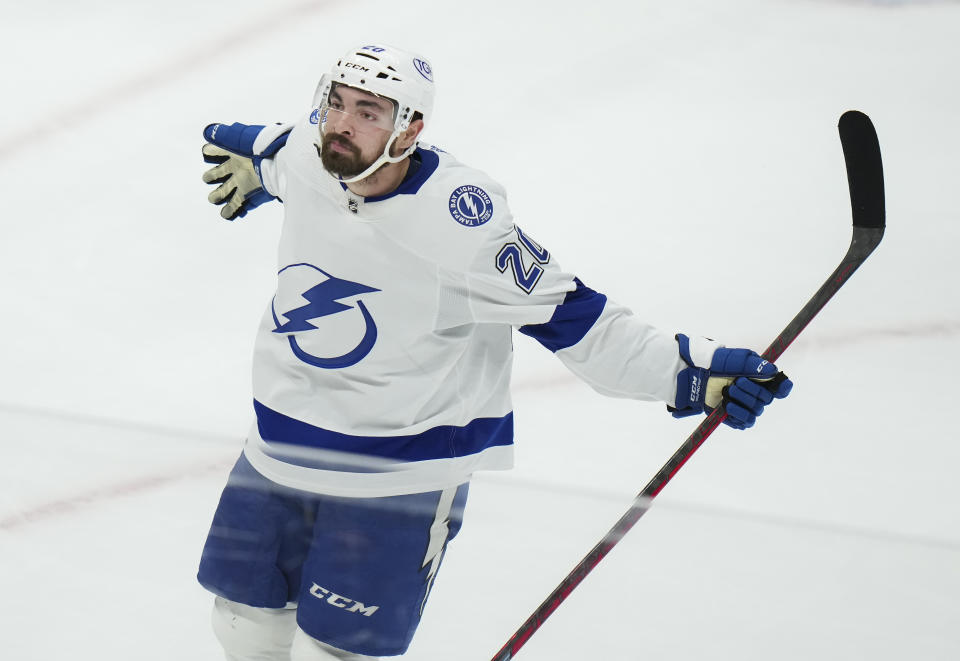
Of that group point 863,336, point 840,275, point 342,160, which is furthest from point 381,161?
point 863,336

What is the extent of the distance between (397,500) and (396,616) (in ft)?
0.48

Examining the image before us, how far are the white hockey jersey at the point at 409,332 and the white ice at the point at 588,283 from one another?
0.19 m

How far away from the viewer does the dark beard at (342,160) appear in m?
1.45

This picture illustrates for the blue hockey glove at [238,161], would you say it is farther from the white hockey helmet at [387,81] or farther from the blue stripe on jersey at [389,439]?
the blue stripe on jersey at [389,439]

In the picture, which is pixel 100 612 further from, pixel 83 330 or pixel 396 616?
pixel 83 330

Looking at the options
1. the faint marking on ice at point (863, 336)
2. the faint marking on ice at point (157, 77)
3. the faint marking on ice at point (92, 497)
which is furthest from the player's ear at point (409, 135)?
the faint marking on ice at point (157, 77)

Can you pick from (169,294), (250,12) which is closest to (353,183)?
(169,294)

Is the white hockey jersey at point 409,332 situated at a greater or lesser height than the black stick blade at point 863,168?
lesser

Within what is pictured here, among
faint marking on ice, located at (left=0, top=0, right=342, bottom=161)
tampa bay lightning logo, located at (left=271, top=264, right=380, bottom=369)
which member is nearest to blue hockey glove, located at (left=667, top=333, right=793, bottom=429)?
tampa bay lightning logo, located at (left=271, top=264, right=380, bottom=369)

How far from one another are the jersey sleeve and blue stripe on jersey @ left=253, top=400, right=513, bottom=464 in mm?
155

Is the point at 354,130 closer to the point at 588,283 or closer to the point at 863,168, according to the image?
the point at 863,168

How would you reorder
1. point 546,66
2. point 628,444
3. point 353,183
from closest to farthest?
point 353,183
point 628,444
point 546,66

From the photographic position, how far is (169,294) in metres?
2.66

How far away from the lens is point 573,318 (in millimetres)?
1506
